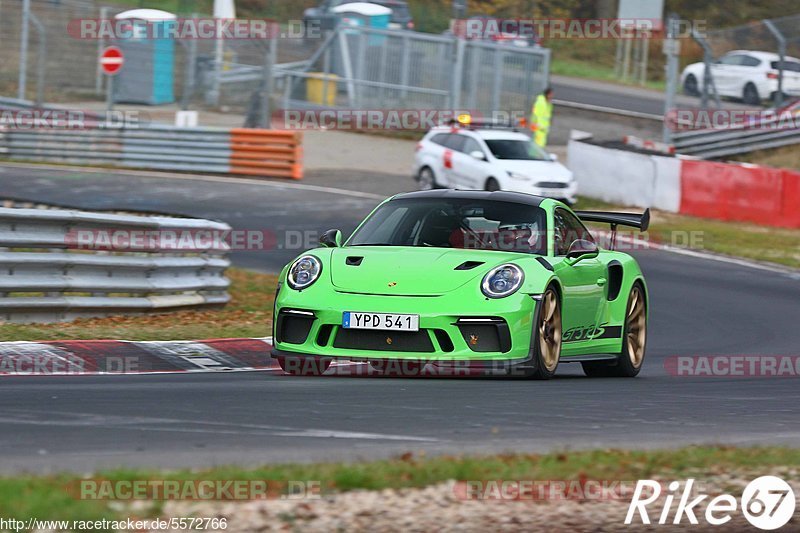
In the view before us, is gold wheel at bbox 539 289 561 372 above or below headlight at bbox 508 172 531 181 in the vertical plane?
above

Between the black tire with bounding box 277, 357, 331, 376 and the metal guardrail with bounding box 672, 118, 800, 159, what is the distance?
956 inches

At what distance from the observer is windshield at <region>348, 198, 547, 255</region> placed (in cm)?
983

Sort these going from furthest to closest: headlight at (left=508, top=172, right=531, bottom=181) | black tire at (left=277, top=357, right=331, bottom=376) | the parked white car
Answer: the parked white car
headlight at (left=508, top=172, right=531, bottom=181)
black tire at (left=277, top=357, right=331, bottom=376)

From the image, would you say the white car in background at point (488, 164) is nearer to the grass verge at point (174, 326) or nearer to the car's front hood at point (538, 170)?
the car's front hood at point (538, 170)

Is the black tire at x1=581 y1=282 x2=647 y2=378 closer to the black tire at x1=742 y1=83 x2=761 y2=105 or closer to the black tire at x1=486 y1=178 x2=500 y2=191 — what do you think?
the black tire at x1=486 y1=178 x2=500 y2=191

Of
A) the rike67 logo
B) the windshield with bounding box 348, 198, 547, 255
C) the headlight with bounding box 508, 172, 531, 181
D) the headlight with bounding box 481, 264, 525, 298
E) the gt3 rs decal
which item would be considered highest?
the windshield with bounding box 348, 198, 547, 255

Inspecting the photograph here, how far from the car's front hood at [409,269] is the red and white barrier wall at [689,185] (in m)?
16.7

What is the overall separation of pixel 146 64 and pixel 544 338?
29.2 meters

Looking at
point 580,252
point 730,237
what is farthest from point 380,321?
point 730,237

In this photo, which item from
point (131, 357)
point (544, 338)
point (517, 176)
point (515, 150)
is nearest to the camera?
point (544, 338)

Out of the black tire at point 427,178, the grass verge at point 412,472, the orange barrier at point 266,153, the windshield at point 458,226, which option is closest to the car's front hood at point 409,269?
the windshield at point 458,226

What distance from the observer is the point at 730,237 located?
23828 mm

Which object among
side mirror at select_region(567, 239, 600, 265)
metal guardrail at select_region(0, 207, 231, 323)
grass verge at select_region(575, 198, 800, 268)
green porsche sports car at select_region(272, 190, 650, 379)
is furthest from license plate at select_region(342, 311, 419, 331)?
grass verge at select_region(575, 198, 800, 268)

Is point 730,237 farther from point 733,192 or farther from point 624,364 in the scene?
point 624,364
